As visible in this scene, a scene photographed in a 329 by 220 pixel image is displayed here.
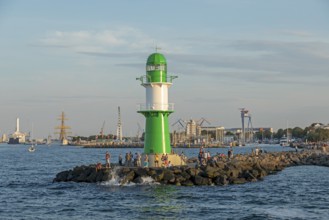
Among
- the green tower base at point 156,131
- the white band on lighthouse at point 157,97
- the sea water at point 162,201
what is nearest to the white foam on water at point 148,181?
the sea water at point 162,201

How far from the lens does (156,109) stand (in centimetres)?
3506

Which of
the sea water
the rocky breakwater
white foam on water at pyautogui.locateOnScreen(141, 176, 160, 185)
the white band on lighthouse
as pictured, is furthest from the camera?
the white band on lighthouse

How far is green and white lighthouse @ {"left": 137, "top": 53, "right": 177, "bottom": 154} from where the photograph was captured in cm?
3519

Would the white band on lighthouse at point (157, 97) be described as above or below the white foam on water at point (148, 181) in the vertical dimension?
above

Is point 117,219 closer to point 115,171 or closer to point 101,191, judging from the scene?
point 101,191

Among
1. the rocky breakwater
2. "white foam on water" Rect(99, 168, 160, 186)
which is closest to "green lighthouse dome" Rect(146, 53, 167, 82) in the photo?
the rocky breakwater

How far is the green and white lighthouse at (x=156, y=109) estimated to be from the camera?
1385 inches

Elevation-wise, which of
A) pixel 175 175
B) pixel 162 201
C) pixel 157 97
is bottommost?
pixel 162 201

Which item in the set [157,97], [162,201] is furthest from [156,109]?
[162,201]

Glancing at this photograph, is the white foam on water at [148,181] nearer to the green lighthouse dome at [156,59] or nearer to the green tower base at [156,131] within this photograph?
the green tower base at [156,131]

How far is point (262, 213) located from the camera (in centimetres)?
2322

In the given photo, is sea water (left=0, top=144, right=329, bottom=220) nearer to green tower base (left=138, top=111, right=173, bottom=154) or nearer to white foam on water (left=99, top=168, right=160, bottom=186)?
white foam on water (left=99, top=168, right=160, bottom=186)

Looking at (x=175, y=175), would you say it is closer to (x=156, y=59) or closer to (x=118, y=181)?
(x=118, y=181)

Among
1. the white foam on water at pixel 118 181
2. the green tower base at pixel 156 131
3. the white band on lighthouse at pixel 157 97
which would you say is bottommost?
the white foam on water at pixel 118 181
